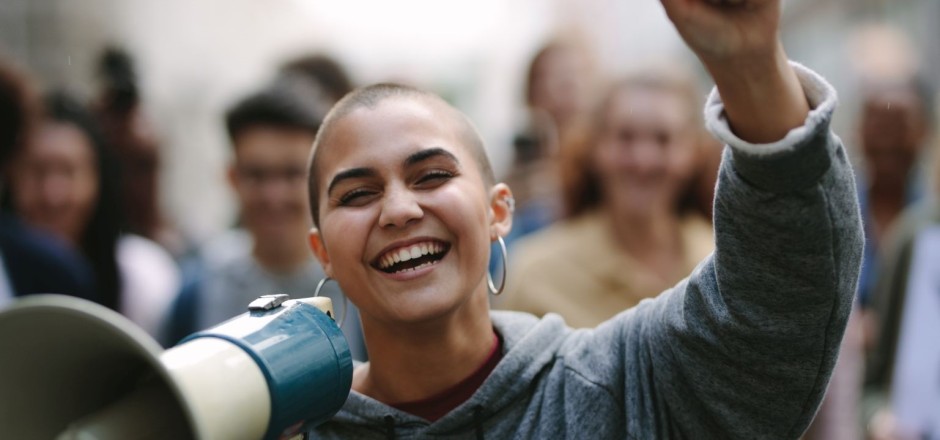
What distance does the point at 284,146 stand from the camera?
4.08 meters

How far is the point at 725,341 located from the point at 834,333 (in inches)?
6.9

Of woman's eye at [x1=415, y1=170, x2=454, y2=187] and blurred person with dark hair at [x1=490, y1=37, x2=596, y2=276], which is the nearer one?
woman's eye at [x1=415, y1=170, x2=454, y2=187]

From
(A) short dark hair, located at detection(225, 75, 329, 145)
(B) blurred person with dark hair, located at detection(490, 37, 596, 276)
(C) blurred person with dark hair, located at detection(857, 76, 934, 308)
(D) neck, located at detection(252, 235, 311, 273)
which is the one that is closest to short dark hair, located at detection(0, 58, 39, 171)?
(A) short dark hair, located at detection(225, 75, 329, 145)

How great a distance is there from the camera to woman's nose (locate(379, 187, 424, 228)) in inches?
81.7

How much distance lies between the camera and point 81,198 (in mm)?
4680

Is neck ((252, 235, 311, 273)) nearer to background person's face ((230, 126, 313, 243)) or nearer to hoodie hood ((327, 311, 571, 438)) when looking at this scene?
background person's face ((230, 126, 313, 243))

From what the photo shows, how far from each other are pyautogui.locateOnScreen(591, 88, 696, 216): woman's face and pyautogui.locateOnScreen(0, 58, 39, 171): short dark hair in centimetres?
227

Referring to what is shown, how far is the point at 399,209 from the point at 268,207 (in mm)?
2118

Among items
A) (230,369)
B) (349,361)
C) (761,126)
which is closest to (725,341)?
(761,126)

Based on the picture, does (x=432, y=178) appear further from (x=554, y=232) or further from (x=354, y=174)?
(x=554, y=232)

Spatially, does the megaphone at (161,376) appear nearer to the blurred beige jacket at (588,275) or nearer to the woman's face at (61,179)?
the blurred beige jacket at (588,275)

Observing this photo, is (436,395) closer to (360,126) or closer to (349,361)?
(349,361)

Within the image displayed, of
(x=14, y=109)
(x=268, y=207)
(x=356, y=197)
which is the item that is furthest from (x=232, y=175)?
(x=356, y=197)

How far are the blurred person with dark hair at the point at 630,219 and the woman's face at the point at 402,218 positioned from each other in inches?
61.4
